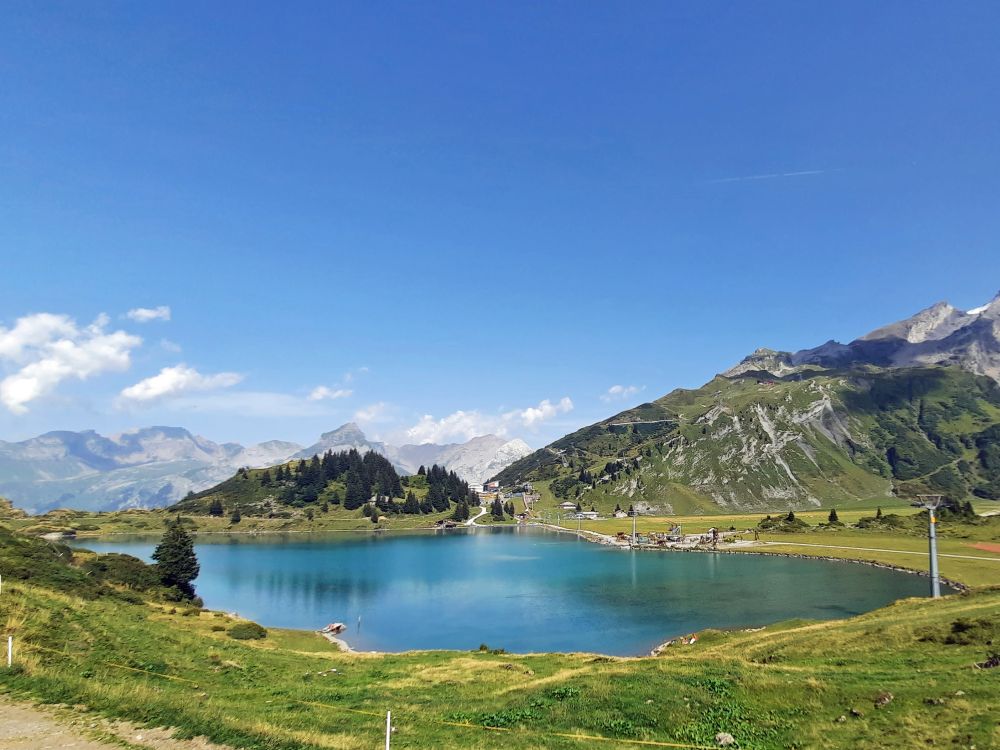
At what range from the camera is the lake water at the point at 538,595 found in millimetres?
80938

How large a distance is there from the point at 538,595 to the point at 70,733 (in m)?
102

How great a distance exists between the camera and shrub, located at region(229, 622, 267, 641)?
6319cm

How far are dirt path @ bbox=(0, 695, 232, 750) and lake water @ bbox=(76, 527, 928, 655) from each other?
60.4 metres

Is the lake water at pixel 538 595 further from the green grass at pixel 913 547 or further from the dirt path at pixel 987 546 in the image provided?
the dirt path at pixel 987 546

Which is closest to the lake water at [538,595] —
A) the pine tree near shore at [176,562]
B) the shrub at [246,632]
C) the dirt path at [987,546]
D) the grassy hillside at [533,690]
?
the pine tree near shore at [176,562]

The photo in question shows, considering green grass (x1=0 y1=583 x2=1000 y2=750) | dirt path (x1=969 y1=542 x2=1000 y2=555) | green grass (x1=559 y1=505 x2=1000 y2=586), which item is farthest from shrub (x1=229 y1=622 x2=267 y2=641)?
dirt path (x1=969 y1=542 x2=1000 y2=555)

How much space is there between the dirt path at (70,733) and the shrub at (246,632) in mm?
49610

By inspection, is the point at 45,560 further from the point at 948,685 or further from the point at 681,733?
the point at 948,685

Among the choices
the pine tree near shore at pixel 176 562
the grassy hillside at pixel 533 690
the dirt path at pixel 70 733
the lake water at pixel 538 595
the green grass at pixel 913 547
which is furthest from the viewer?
the green grass at pixel 913 547

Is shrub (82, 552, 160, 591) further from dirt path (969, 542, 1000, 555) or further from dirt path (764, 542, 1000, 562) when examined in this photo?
dirt path (969, 542, 1000, 555)

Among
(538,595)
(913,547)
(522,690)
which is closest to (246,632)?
(522,690)

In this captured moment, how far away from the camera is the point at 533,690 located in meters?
31.7

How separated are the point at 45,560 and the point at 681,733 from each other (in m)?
66.0

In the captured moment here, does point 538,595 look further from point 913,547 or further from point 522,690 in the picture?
point 913,547
